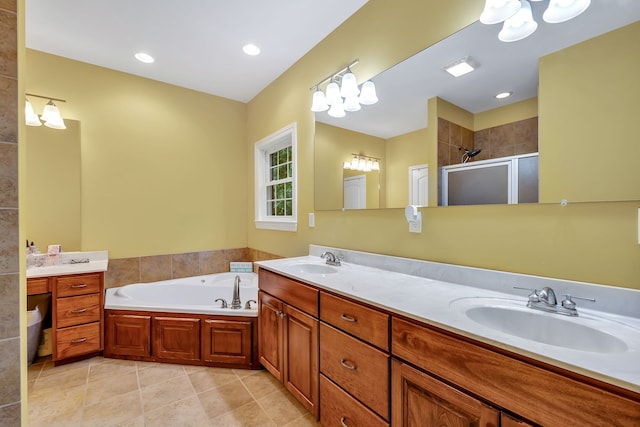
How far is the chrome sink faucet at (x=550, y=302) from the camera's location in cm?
99

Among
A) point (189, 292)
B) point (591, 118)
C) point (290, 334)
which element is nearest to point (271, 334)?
point (290, 334)

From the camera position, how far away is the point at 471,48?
137cm

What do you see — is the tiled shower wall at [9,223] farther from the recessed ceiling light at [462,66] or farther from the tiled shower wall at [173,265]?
the recessed ceiling light at [462,66]

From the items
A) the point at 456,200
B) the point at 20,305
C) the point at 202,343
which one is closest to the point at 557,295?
the point at 456,200

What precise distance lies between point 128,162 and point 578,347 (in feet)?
11.8

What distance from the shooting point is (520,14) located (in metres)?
1.17

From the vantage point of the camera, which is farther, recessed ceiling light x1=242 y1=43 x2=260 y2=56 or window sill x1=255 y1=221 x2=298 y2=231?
window sill x1=255 y1=221 x2=298 y2=231

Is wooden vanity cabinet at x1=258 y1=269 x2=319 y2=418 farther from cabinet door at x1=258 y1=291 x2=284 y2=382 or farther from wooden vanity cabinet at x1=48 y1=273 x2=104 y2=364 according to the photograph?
wooden vanity cabinet at x1=48 y1=273 x2=104 y2=364

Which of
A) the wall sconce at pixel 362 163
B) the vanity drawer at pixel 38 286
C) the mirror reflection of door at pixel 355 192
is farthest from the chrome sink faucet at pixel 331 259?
the vanity drawer at pixel 38 286

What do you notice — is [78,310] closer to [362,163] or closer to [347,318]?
[347,318]

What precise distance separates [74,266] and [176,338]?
1135mm

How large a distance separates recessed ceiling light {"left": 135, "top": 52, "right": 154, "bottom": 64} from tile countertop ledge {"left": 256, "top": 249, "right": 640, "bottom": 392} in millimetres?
2280

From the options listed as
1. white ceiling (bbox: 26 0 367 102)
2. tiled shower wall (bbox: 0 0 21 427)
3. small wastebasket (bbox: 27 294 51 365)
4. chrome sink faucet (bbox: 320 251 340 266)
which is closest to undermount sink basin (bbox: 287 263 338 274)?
chrome sink faucet (bbox: 320 251 340 266)

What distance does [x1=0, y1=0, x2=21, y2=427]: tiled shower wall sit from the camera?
3.54 feet
